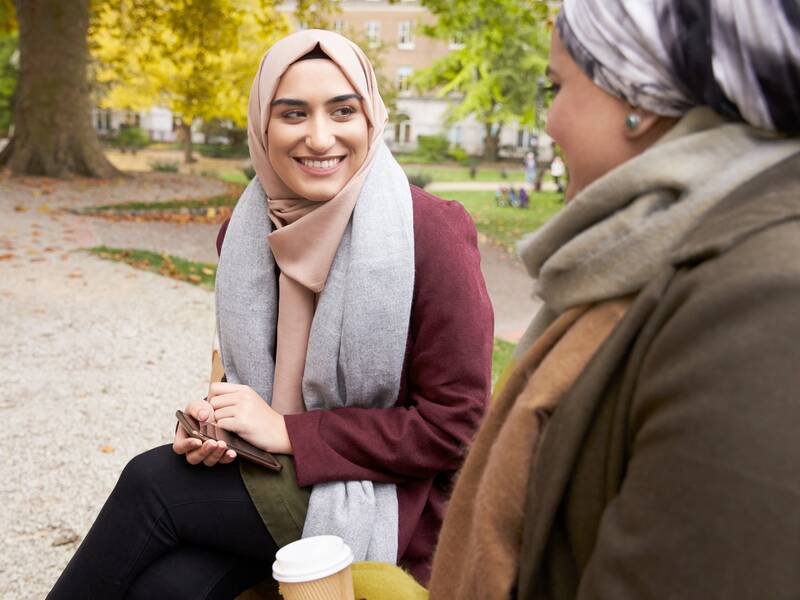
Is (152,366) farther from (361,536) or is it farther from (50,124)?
(50,124)

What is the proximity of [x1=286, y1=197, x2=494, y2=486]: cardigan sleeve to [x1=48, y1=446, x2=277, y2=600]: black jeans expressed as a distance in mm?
187

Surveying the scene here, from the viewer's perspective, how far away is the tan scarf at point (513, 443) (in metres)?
1.20

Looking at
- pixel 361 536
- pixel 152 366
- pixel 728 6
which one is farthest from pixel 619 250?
pixel 152 366

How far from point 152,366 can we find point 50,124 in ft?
41.2

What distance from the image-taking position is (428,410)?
218 centimetres

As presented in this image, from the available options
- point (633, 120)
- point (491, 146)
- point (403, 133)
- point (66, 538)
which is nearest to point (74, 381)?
point (66, 538)

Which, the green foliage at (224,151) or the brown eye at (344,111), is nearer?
the brown eye at (344,111)

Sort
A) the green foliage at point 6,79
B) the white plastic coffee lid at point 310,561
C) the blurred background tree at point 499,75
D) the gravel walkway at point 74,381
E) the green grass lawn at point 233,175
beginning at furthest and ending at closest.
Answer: the blurred background tree at point 499,75, the green foliage at point 6,79, the green grass lawn at point 233,175, the gravel walkway at point 74,381, the white plastic coffee lid at point 310,561

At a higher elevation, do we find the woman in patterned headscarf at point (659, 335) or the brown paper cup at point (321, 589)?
the woman in patterned headscarf at point (659, 335)

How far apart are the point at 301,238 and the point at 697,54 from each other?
4.50ft

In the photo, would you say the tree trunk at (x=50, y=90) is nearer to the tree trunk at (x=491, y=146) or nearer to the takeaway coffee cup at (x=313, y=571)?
the takeaway coffee cup at (x=313, y=571)

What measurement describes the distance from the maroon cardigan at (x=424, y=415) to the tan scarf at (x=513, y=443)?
30.4 inches

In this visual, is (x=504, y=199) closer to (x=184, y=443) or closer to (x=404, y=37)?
(x=184, y=443)

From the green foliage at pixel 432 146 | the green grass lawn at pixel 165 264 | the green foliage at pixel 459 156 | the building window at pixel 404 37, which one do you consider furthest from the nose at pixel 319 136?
the building window at pixel 404 37
